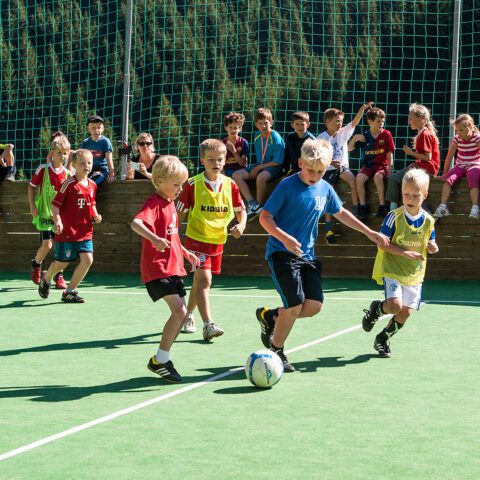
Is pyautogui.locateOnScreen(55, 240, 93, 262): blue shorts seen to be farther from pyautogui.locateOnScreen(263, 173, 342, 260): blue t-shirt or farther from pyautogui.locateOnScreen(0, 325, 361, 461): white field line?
pyautogui.locateOnScreen(263, 173, 342, 260): blue t-shirt

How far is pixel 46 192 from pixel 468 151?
5.59 meters

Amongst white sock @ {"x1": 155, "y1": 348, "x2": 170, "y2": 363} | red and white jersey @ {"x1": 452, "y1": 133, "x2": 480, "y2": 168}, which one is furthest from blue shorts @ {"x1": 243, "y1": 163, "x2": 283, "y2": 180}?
white sock @ {"x1": 155, "y1": 348, "x2": 170, "y2": 363}

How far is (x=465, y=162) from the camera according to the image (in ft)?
40.9

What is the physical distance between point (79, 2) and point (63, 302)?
12244 millimetres

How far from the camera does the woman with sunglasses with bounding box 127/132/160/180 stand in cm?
1306

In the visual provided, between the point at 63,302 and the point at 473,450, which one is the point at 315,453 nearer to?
the point at 473,450

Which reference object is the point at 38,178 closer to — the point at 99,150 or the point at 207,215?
the point at 99,150

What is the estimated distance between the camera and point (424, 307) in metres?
10.0

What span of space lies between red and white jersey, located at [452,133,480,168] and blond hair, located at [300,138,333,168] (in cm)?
625

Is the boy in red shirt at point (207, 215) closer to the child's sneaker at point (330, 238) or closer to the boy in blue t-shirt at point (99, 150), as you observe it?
the child's sneaker at point (330, 238)

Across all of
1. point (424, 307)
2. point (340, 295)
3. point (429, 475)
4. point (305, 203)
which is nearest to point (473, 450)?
point (429, 475)

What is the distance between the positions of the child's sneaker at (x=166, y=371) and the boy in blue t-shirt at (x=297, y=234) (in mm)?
780

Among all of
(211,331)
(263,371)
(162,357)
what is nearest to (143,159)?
(211,331)

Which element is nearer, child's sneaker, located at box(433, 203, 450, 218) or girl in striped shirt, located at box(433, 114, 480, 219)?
girl in striped shirt, located at box(433, 114, 480, 219)
